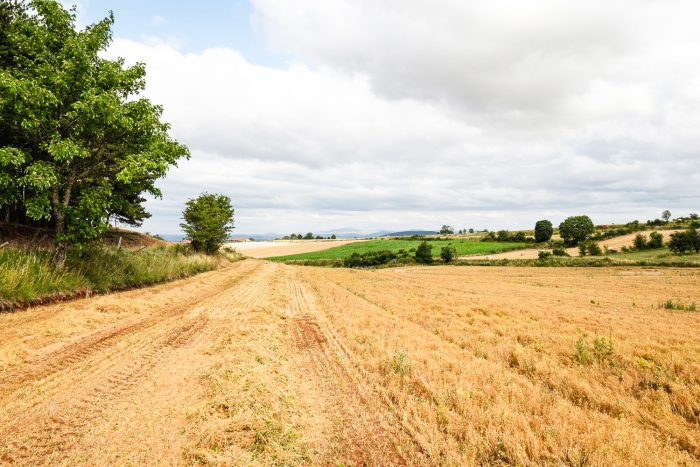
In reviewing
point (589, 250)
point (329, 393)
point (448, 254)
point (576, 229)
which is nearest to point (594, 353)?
point (329, 393)

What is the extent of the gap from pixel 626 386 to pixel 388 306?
361 inches

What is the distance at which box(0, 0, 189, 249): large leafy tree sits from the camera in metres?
10.4

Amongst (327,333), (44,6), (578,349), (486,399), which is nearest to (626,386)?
(578,349)

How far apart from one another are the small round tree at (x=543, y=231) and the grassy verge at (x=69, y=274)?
11223cm

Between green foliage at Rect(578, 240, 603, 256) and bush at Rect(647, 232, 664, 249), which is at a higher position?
bush at Rect(647, 232, 664, 249)

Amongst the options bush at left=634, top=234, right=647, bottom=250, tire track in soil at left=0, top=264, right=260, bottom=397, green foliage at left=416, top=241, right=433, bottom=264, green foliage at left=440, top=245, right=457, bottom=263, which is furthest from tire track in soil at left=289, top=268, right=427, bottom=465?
bush at left=634, top=234, right=647, bottom=250

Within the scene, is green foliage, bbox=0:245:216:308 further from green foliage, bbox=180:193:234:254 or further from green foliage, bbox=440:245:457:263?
green foliage, bbox=440:245:457:263

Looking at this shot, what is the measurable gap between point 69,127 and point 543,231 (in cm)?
11790

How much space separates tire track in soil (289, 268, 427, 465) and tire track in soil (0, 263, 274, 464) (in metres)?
2.77

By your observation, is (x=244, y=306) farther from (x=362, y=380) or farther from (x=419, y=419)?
(x=419, y=419)

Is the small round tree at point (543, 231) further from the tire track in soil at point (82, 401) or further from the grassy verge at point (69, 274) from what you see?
the tire track in soil at point (82, 401)

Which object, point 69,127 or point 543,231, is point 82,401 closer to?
point 69,127

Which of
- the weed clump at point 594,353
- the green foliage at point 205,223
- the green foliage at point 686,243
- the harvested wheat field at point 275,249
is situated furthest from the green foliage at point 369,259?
the weed clump at point 594,353

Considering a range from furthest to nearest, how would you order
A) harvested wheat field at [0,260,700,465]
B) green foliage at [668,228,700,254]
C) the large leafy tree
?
green foliage at [668,228,700,254], the large leafy tree, harvested wheat field at [0,260,700,465]
